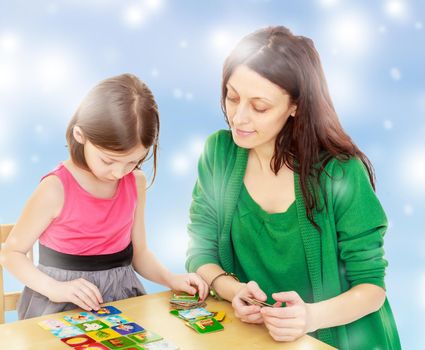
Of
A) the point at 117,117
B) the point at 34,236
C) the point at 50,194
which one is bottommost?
the point at 34,236

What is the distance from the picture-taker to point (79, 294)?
4.88ft

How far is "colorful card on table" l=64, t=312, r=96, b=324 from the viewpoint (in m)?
1.41

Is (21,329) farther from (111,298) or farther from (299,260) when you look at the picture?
(299,260)

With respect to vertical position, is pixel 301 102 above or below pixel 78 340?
above

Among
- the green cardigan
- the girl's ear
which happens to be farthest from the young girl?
the green cardigan

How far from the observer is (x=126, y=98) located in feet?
5.42

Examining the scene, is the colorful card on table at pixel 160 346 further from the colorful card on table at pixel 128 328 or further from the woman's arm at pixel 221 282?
the woman's arm at pixel 221 282

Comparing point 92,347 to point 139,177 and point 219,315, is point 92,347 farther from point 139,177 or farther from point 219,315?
point 139,177

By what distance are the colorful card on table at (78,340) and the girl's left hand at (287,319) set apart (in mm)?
383

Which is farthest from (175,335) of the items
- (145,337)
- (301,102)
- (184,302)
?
(301,102)

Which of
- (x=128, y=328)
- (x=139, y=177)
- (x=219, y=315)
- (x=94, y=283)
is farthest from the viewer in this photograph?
(x=139, y=177)

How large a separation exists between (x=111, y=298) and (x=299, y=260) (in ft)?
1.77

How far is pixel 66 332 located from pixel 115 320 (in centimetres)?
12

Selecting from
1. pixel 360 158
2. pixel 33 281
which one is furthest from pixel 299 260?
pixel 33 281
